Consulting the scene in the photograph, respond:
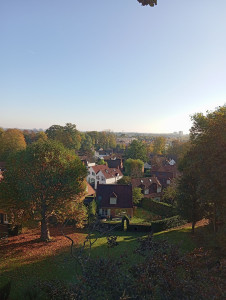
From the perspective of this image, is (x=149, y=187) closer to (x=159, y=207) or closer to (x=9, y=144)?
(x=159, y=207)

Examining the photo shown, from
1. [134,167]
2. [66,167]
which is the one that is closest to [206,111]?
[66,167]

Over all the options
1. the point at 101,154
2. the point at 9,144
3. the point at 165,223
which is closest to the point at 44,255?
the point at 165,223

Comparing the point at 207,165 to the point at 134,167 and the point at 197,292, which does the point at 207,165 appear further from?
the point at 134,167

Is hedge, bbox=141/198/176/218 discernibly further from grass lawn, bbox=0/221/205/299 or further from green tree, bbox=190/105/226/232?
green tree, bbox=190/105/226/232

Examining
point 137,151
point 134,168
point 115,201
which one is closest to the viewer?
point 115,201

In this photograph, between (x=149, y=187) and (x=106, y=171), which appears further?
(x=106, y=171)

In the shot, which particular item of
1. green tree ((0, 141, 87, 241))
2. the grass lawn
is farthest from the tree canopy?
green tree ((0, 141, 87, 241))

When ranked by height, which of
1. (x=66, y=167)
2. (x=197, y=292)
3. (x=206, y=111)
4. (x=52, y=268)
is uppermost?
(x=206, y=111)
